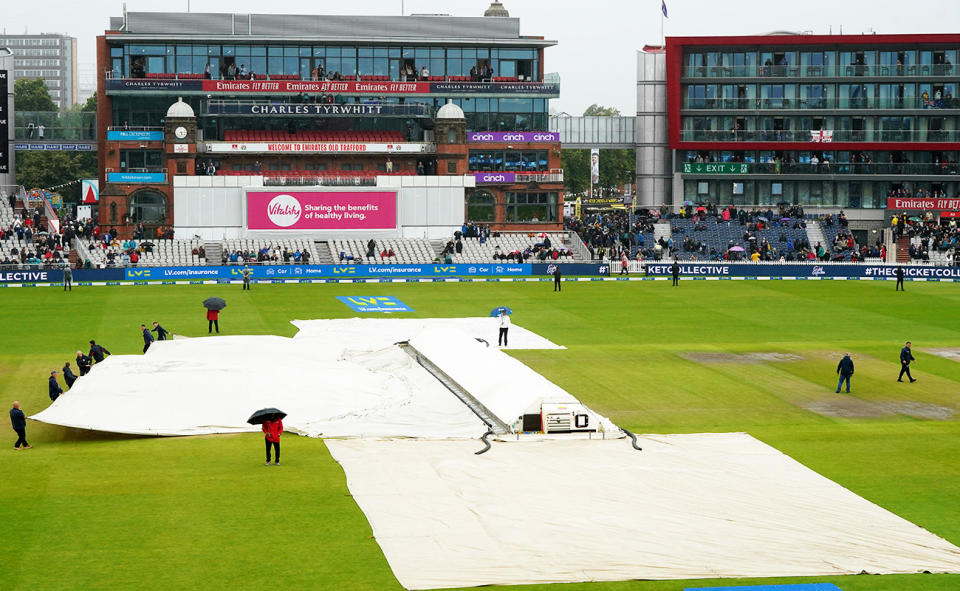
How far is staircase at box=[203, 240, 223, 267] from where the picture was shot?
86000 mm

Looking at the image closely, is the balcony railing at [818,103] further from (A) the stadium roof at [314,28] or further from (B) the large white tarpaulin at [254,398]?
(B) the large white tarpaulin at [254,398]

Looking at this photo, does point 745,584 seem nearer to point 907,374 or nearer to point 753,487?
point 753,487

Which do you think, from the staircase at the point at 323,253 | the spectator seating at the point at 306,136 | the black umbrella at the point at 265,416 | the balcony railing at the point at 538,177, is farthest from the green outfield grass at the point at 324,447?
the balcony railing at the point at 538,177

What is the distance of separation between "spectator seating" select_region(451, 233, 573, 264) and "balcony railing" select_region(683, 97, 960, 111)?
21.8m

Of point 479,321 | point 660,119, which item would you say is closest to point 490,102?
point 660,119

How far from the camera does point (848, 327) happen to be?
55.5m

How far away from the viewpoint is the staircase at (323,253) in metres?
86.8

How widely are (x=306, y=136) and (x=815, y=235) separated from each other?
43041 millimetres

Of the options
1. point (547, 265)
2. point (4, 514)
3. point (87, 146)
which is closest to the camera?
point (4, 514)

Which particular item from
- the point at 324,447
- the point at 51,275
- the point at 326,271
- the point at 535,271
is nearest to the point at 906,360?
the point at 324,447

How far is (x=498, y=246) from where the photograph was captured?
92000mm

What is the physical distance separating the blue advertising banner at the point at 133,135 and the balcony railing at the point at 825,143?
150ft

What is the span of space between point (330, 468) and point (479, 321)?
93.2 ft

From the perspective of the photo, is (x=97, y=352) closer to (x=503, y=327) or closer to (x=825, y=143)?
(x=503, y=327)
